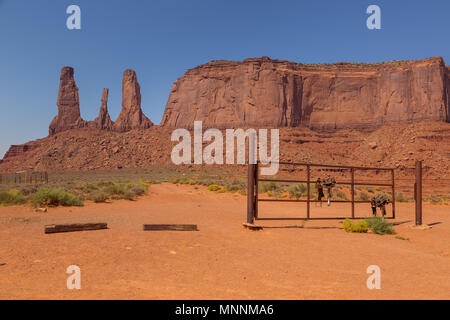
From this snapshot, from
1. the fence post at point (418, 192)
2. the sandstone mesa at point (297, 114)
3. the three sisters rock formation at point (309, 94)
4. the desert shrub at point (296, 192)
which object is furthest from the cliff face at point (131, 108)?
the fence post at point (418, 192)

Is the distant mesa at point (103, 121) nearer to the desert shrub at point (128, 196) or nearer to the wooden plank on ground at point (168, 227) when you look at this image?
the desert shrub at point (128, 196)

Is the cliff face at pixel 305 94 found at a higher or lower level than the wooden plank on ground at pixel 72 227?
higher

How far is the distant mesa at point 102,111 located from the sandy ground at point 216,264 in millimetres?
83280

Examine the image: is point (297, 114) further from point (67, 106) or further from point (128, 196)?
point (67, 106)

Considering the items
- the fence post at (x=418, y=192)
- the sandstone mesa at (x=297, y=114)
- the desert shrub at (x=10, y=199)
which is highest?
the sandstone mesa at (x=297, y=114)

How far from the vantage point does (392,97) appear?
7112cm

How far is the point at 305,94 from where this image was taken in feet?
256

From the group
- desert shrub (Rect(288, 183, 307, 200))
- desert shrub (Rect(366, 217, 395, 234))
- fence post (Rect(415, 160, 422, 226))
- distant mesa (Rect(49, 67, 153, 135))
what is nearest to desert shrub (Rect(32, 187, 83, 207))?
desert shrub (Rect(366, 217, 395, 234))

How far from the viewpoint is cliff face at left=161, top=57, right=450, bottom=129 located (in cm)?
7100

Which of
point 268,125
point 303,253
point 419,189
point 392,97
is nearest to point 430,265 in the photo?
point 303,253

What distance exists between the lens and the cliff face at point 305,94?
71.0 m

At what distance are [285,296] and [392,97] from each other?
78.4m
